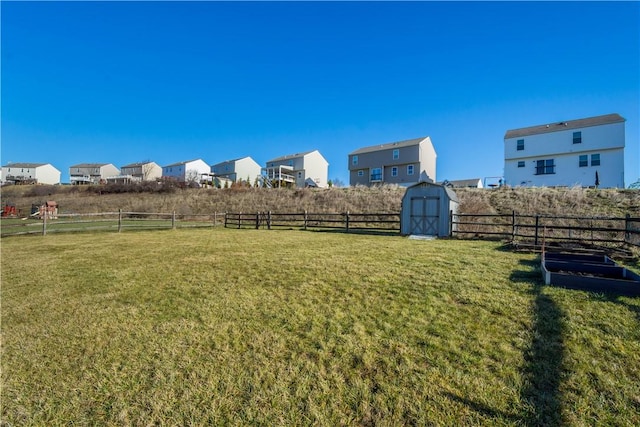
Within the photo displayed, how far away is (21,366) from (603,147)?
36.2 m

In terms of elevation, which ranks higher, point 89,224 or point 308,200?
point 308,200

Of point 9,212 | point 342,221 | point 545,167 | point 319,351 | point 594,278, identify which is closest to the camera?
point 319,351

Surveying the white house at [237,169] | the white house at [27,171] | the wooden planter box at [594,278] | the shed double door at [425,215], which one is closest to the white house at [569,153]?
the shed double door at [425,215]

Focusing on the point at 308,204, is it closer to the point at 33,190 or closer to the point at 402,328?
the point at 402,328

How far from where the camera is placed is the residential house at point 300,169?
135 ft

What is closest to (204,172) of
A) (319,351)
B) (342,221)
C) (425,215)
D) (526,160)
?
(342,221)

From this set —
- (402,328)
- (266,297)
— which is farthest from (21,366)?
(402,328)

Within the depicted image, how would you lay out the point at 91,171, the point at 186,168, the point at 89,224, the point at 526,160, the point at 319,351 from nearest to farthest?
the point at 319,351 → the point at 89,224 → the point at 526,160 → the point at 186,168 → the point at 91,171

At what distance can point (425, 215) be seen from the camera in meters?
14.0

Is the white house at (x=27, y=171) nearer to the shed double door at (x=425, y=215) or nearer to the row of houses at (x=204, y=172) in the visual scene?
the row of houses at (x=204, y=172)

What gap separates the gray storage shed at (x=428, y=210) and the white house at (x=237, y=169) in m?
40.3

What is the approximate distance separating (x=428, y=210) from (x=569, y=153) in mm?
22157

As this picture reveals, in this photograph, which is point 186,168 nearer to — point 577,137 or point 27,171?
point 27,171

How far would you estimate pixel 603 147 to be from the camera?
79.4ft
